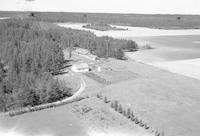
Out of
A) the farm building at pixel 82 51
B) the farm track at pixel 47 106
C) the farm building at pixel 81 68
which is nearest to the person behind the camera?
the farm track at pixel 47 106

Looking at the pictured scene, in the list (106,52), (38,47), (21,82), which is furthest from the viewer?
(106,52)

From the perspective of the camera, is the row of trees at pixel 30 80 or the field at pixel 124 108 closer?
the field at pixel 124 108

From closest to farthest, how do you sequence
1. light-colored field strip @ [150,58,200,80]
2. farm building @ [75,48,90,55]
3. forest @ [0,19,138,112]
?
forest @ [0,19,138,112] → light-colored field strip @ [150,58,200,80] → farm building @ [75,48,90,55]

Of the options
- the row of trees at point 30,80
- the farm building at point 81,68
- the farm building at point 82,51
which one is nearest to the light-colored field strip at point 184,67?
the farm building at point 81,68

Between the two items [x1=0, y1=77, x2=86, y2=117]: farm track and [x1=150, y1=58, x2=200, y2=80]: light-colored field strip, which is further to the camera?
[x1=150, y1=58, x2=200, y2=80]: light-colored field strip

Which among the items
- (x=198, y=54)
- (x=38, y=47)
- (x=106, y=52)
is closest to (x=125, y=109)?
(x=38, y=47)

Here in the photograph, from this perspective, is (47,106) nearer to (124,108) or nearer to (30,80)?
(30,80)

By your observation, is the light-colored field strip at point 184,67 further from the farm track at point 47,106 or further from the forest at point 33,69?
the farm track at point 47,106

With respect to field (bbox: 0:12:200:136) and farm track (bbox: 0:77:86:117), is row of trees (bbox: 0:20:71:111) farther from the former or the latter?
field (bbox: 0:12:200:136)

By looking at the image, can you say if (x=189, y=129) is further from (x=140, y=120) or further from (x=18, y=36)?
(x=18, y=36)

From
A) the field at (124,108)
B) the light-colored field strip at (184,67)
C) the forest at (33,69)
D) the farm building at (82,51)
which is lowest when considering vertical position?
the field at (124,108)

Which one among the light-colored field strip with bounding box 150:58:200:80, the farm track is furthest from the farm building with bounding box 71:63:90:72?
the light-colored field strip with bounding box 150:58:200:80
